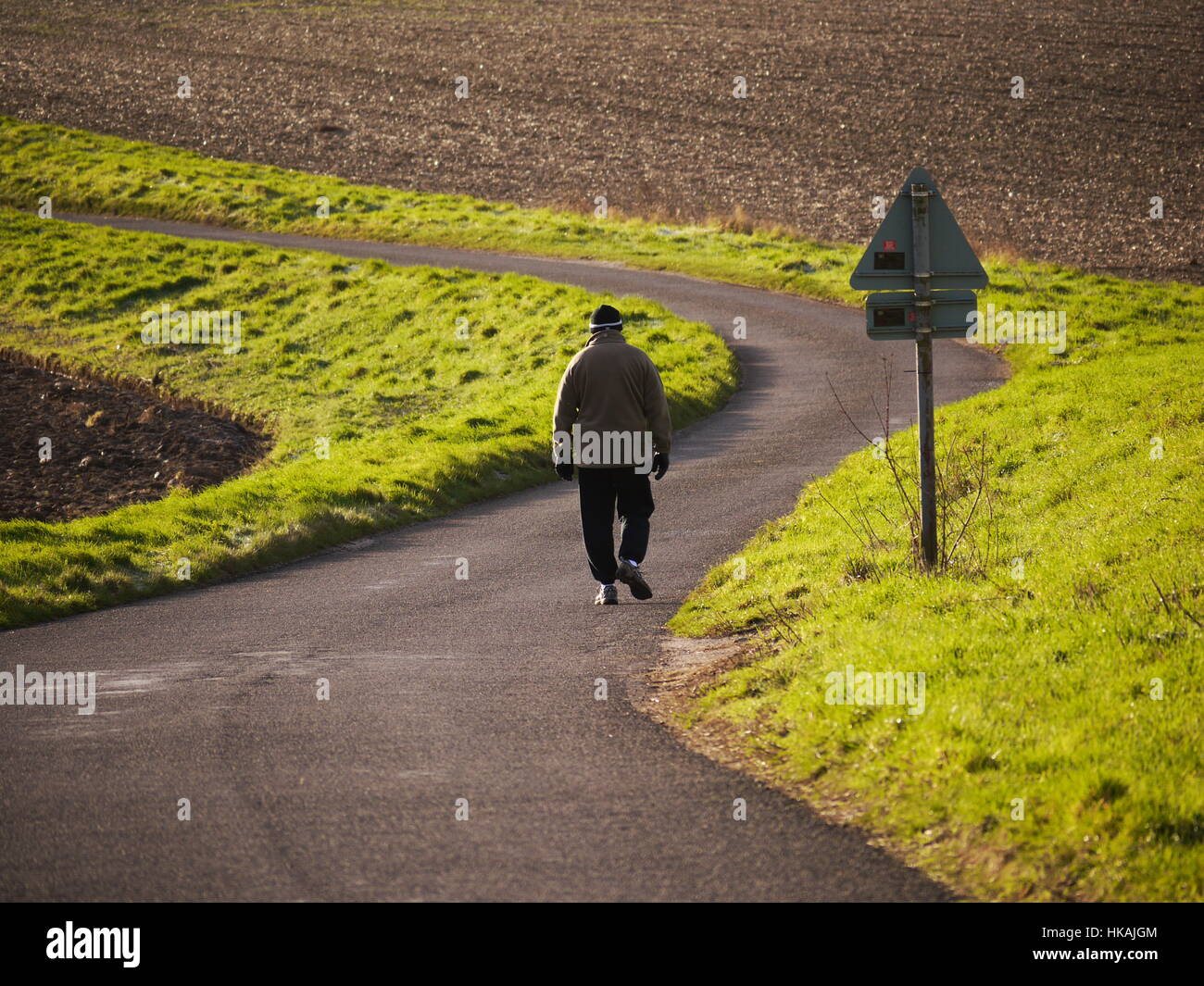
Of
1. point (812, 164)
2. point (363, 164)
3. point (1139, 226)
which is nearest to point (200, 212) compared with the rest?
point (363, 164)

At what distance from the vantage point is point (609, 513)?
35.4 ft

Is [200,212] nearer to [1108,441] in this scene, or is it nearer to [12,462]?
[12,462]

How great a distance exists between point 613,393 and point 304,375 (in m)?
15.3

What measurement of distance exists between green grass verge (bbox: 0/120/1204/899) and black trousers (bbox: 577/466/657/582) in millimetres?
736

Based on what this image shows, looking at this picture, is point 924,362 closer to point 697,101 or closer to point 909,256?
point 909,256

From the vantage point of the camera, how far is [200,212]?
39.6 meters

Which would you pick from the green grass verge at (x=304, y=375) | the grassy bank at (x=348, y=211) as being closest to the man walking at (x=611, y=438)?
the green grass verge at (x=304, y=375)

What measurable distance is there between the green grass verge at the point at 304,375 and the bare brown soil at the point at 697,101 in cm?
1207

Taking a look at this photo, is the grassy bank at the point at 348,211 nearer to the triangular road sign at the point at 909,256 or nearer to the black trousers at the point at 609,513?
the black trousers at the point at 609,513

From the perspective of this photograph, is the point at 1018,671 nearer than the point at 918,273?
Yes

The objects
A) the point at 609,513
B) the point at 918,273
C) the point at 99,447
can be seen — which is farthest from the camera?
the point at 99,447

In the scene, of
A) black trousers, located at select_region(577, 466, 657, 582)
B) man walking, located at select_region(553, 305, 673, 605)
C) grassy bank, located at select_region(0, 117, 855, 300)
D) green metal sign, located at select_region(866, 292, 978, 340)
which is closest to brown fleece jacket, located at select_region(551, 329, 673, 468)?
man walking, located at select_region(553, 305, 673, 605)

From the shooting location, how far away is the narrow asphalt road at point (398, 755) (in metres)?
5.57

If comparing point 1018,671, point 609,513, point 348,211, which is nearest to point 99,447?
point 609,513
